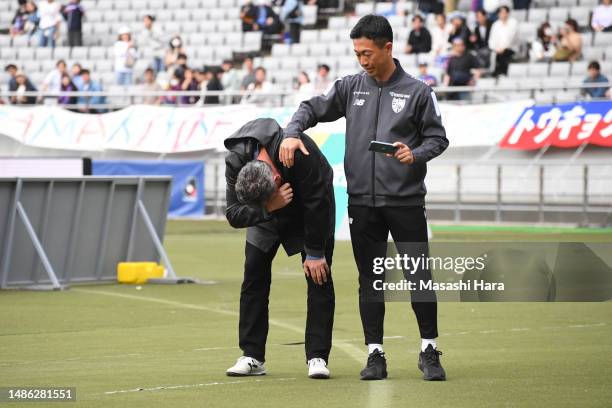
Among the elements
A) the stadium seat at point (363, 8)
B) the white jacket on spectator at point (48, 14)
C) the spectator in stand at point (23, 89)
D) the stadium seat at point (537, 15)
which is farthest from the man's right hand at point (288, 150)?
the white jacket on spectator at point (48, 14)

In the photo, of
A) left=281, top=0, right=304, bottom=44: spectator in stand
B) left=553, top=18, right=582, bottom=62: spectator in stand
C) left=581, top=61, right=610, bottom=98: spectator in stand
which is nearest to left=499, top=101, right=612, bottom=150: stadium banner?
left=581, top=61, right=610, bottom=98: spectator in stand

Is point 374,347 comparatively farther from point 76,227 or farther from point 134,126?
point 134,126

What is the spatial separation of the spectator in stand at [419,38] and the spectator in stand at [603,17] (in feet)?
12.4

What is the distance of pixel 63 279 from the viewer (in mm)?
16328

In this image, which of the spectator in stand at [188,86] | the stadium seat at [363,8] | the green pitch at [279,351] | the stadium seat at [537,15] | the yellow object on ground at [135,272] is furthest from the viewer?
the stadium seat at [363,8]

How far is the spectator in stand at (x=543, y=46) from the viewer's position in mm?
28484

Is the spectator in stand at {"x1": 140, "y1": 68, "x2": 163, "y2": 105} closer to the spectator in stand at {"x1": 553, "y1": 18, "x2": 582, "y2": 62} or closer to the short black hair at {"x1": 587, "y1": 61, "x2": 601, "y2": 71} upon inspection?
the spectator in stand at {"x1": 553, "y1": 18, "x2": 582, "y2": 62}

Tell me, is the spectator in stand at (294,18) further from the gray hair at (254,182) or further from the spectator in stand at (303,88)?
the gray hair at (254,182)

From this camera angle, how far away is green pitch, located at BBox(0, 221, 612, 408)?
26.3 feet

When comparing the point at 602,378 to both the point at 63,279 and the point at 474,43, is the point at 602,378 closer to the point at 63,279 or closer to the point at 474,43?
the point at 63,279

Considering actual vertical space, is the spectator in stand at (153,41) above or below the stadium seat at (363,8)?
below

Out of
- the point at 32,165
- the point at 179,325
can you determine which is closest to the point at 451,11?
the point at 32,165

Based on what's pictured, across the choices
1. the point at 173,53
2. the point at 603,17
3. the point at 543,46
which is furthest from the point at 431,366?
the point at 173,53

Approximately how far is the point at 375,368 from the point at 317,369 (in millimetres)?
373
